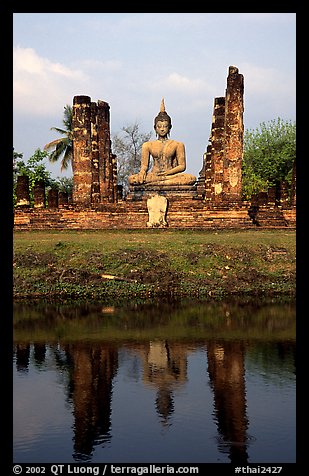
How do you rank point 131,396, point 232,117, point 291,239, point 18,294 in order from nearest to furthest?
point 131,396 < point 18,294 < point 291,239 < point 232,117

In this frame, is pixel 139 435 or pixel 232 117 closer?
pixel 139 435

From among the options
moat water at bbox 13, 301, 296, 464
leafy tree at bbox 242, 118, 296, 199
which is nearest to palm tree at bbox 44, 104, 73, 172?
leafy tree at bbox 242, 118, 296, 199

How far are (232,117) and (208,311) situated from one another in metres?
11.9

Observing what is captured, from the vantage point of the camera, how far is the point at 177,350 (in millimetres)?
8375

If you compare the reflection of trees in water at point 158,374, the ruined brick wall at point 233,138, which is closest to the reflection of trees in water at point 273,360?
the reflection of trees in water at point 158,374

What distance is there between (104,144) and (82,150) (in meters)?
6.16

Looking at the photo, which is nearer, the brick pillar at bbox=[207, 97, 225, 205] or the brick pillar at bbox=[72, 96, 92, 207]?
the brick pillar at bbox=[72, 96, 92, 207]

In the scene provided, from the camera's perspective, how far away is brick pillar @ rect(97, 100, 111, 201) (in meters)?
28.2

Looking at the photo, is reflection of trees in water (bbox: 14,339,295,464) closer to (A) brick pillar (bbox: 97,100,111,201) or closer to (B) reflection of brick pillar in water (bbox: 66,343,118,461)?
(B) reflection of brick pillar in water (bbox: 66,343,118,461)

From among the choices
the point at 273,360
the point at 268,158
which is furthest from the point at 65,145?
the point at 273,360

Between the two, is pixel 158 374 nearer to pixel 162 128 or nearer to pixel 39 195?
pixel 39 195

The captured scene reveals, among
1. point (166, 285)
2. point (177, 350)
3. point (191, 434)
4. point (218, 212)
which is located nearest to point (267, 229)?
point (218, 212)

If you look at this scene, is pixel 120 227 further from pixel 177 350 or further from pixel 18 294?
pixel 177 350

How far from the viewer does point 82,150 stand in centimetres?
2297
